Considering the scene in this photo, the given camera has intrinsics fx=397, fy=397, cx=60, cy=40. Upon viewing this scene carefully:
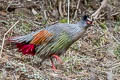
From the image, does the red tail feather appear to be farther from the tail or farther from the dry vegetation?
the dry vegetation

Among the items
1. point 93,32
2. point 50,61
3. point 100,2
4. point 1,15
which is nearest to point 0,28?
point 1,15

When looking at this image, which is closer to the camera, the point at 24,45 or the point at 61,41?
the point at 61,41

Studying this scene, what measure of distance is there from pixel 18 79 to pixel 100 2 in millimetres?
4304

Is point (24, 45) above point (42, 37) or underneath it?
underneath

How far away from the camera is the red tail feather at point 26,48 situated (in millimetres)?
6156

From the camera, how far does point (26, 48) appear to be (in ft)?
20.2

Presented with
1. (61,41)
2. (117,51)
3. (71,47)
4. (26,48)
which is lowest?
(117,51)

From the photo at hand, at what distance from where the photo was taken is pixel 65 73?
6.14 meters

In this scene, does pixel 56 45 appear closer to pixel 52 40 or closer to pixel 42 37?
pixel 52 40

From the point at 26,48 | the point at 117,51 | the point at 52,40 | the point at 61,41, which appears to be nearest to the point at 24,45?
the point at 26,48

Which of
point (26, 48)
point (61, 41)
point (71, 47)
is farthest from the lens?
point (71, 47)

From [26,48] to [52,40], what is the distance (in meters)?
0.43

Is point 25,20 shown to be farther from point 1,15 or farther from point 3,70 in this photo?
point 3,70

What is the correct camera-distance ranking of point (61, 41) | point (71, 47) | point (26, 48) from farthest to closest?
point (71, 47), point (26, 48), point (61, 41)
